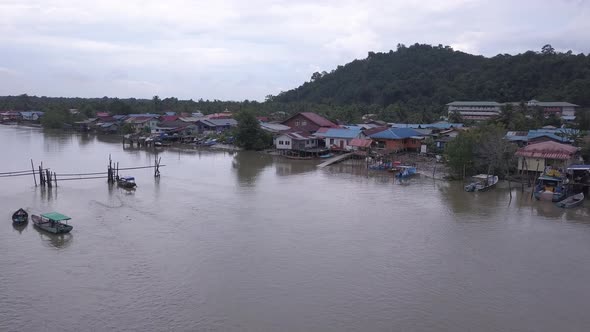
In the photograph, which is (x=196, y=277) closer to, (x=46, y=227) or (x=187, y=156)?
(x=46, y=227)

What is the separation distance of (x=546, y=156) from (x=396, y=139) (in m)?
9.56

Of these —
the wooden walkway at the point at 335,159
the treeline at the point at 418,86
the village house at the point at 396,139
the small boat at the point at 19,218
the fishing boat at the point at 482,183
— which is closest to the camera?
the small boat at the point at 19,218

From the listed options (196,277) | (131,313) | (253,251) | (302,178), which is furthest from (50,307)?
(302,178)

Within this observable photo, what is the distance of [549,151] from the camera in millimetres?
19828

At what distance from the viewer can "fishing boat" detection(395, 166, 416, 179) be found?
22.7 m

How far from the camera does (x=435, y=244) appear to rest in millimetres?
12820

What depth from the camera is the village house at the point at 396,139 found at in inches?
1110

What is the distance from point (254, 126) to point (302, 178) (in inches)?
421

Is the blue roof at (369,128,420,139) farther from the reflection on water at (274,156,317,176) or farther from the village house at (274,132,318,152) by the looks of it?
the reflection on water at (274,156,317,176)

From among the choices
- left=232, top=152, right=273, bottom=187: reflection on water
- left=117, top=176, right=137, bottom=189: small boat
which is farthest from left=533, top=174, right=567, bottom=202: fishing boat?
left=117, top=176, right=137, bottom=189: small boat

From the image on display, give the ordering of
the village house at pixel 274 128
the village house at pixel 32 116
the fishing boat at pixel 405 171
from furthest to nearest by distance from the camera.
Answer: the village house at pixel 32 116
the village house at pixel 274 128
the fishing boat at pixel 405 171

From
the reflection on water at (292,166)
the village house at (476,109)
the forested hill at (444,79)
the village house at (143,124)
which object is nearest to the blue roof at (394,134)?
the reflection on water at (292,166)

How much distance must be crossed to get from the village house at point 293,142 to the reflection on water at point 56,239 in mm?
17972

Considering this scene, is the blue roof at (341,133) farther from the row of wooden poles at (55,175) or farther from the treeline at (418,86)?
the row of wooden poles at (55,175)
